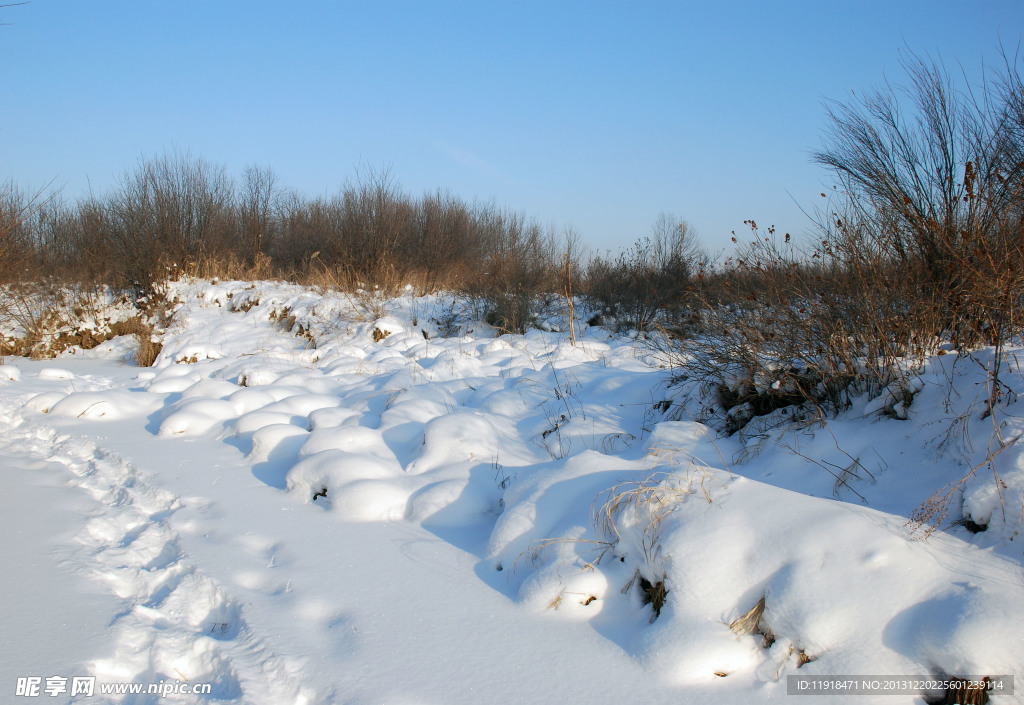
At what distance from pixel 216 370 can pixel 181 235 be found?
817cm

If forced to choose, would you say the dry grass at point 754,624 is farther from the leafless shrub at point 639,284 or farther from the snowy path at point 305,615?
the leafless shrub at point 639,284

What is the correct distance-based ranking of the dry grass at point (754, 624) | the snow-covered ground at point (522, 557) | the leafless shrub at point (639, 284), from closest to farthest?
the snow-covered ground at point (522, 557) → the dry grass at point (754, 624) → the leafless shrub at point (639, 284)

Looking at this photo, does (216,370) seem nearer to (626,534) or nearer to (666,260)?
(626,534)

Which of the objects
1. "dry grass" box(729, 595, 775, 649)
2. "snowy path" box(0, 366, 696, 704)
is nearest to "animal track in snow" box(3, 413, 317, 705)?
"snowy path" box(0, 366, 696, 704)

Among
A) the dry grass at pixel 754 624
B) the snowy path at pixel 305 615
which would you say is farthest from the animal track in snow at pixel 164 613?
the dry grass at pixel 754 624

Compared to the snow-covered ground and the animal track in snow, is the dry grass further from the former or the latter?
the animal track in snow

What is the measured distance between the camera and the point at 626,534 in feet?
8.60

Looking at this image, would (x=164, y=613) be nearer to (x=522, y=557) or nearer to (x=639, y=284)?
(x=522, y=557)

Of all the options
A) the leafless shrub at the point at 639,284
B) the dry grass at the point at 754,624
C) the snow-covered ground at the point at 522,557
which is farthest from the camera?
the leafless shrub at the point at 639,284

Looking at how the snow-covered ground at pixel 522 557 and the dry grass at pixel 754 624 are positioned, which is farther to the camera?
the dry grass at pixel 754 624

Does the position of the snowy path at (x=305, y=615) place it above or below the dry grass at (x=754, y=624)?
below

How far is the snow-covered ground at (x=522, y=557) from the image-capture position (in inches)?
81.5

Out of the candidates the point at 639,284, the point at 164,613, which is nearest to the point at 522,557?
the point at 164,613

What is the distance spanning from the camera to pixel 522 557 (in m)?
2.81
